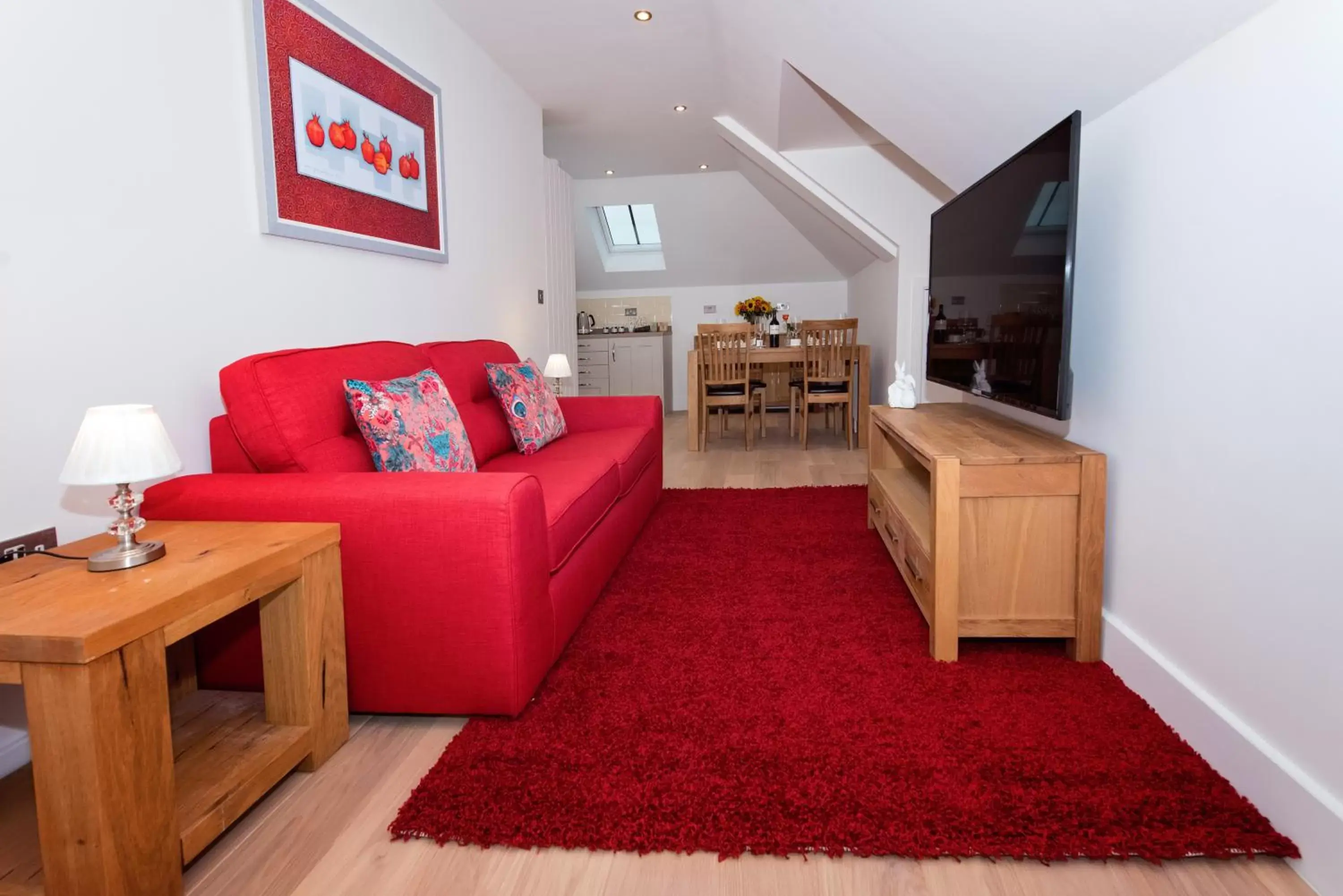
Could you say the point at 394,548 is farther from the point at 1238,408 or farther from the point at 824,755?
the point at 1238,408

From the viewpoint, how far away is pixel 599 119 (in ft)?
16.8

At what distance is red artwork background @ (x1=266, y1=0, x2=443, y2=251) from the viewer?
228 cm

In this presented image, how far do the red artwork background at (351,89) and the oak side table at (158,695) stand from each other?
1.27 m

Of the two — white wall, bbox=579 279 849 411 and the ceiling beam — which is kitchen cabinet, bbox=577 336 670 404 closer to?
white wall, bbox=579 279 849 411

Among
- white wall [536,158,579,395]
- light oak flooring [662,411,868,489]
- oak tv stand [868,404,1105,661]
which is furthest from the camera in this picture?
white wall [536,158,579,395]

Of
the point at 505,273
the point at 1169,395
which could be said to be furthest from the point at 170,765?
the point at 505,273

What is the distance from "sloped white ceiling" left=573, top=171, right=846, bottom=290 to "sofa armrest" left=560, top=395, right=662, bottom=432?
3.85 metres

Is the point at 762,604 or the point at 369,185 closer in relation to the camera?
the point at 762,604

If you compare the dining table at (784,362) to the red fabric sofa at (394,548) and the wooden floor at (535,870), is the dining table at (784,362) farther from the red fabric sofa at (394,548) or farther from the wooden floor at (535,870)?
the wooden floor at (535,870)

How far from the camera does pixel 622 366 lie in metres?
7.88

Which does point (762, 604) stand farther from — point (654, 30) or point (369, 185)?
point (654, 30)

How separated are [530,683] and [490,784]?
299mm

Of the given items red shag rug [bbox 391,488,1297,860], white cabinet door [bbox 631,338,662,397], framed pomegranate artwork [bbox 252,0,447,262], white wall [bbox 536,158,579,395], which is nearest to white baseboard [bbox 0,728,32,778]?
red shag rug [bbox 391,488,1297,860]

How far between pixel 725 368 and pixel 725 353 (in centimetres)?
12
